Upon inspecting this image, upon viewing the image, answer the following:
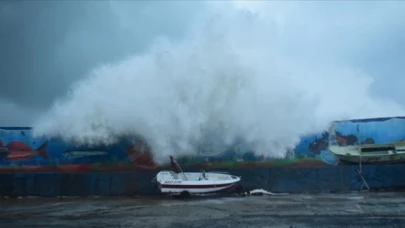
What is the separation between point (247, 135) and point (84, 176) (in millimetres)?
9105

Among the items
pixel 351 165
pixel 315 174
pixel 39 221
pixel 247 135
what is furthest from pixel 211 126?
pixel 39 221

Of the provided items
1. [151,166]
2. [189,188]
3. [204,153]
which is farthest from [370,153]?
[151,166]

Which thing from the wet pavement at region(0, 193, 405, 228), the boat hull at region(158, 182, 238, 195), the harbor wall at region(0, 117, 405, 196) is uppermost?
the harbor wall at region(0, 117, 405, 196)

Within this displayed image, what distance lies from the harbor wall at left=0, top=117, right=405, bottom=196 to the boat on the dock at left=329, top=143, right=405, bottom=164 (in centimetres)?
37

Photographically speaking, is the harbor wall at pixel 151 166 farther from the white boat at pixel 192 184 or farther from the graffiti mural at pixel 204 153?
the white boat at pixel 192 184

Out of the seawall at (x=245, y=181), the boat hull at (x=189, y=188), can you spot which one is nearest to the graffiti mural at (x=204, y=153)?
the seawall at (x=245, y=181)

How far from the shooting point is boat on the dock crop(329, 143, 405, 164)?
21.7 m

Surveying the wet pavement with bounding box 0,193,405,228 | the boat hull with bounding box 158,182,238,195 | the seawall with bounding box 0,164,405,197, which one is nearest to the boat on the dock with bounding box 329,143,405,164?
the seawall with bounding box 0,164,405,197

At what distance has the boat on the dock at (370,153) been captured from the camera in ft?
71.2

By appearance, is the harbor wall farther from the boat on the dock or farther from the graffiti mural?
the boat on the dock

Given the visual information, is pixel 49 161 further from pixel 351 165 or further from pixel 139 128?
pixel 351 165

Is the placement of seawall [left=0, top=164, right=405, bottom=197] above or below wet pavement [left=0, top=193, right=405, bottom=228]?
above

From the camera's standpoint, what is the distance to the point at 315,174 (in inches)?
816

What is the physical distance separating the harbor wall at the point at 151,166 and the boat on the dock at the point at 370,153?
373 mm
